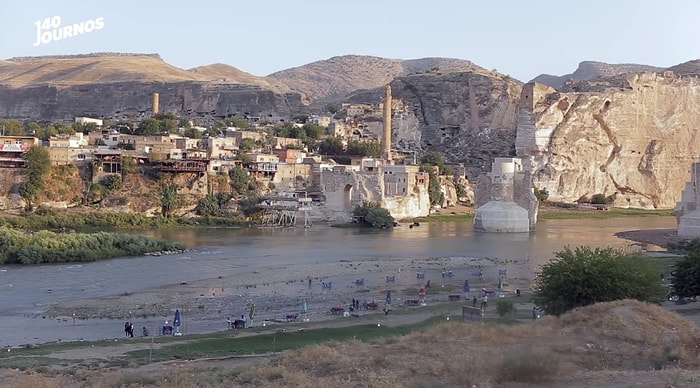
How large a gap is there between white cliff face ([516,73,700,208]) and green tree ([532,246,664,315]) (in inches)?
1735

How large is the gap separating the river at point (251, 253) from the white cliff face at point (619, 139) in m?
13.8

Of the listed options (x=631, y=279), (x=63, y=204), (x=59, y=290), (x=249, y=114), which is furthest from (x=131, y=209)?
(x=249, y=114)

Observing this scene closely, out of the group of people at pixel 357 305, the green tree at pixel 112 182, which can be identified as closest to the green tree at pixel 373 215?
the green tree at pixel 112 182

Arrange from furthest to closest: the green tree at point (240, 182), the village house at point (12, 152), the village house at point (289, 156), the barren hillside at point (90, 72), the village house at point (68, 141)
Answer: the barren hillside at point (90, 72), the village house at point (289, 156), the green tree at point (240, 182), the village house at point (68, 141), the village house at point (12, 152)

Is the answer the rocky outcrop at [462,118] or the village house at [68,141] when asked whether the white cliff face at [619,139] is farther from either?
the village house at [68,141]

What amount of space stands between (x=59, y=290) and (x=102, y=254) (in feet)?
22.3

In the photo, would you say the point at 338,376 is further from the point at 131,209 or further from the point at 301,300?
the point at 131,209

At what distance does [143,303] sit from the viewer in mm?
18344

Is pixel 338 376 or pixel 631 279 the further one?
pixel 631 279

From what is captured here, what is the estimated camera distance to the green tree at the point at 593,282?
13.9 metres

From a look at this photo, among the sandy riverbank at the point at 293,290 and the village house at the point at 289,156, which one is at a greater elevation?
the village house at the point at 289,156

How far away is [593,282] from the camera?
14.0 m

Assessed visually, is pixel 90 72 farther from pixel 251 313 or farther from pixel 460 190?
pixel 251 313

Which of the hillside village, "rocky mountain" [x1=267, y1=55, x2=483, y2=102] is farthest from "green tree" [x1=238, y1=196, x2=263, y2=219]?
"rocky mountain" [x1=267, y1=55, x2=483, y2=102]
